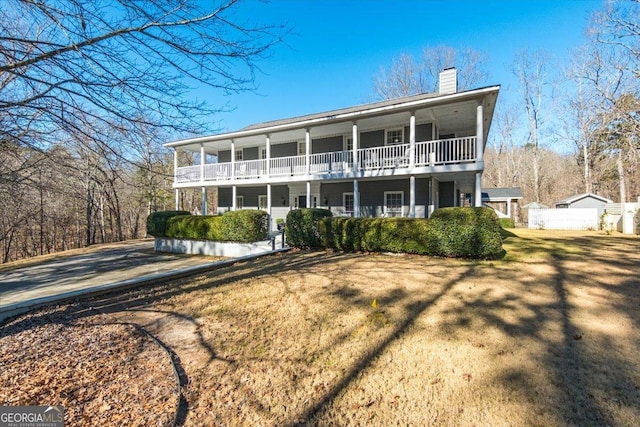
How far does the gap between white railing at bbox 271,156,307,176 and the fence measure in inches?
671

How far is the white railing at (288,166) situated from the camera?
15123mm

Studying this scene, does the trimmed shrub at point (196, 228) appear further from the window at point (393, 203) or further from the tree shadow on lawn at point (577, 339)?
the tree shadow on lawn at point (577, 339)

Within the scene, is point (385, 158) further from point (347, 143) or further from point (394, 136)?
point (347, 143)

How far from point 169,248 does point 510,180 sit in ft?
127

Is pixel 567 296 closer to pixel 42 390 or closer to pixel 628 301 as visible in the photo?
pixel 628 301

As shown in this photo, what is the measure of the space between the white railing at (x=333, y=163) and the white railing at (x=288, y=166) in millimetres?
756

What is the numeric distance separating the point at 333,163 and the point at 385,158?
261 cm

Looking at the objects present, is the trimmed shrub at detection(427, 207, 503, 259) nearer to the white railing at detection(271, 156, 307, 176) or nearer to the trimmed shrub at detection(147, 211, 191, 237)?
the white railing at detection(271, 156, 307, 176)

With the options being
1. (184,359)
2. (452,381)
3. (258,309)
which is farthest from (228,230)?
(452,381)

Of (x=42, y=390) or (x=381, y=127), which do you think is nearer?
(x=42, y=390)

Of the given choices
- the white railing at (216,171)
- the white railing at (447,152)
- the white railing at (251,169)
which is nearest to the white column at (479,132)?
the white railing at (447,152)

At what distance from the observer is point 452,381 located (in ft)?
8.76

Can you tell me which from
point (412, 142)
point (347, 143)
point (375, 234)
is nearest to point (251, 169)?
point (347, 143)

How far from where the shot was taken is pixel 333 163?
14047 mm
